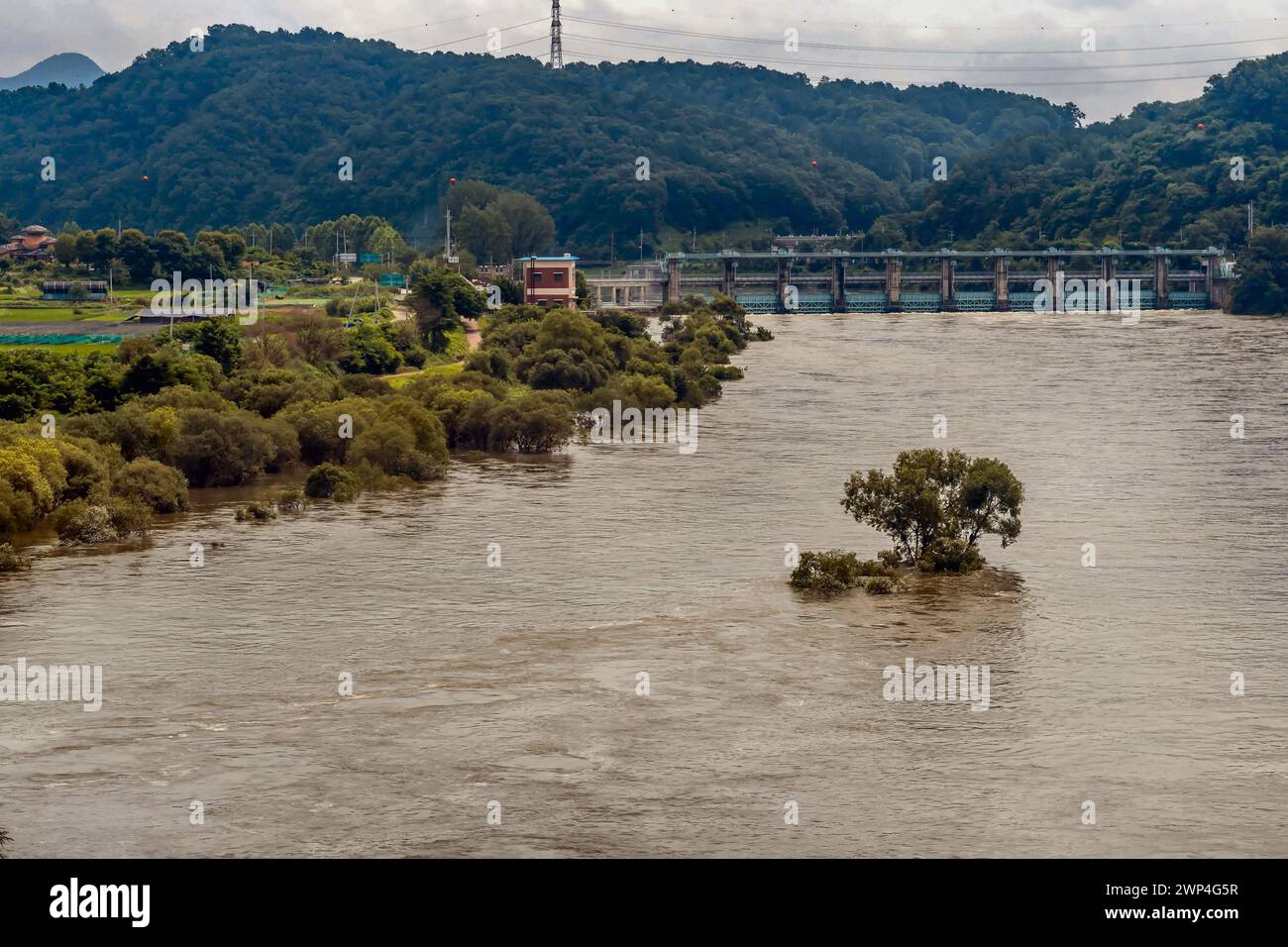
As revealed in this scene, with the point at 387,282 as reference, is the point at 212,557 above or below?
below

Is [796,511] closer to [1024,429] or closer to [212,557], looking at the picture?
[212,557]
